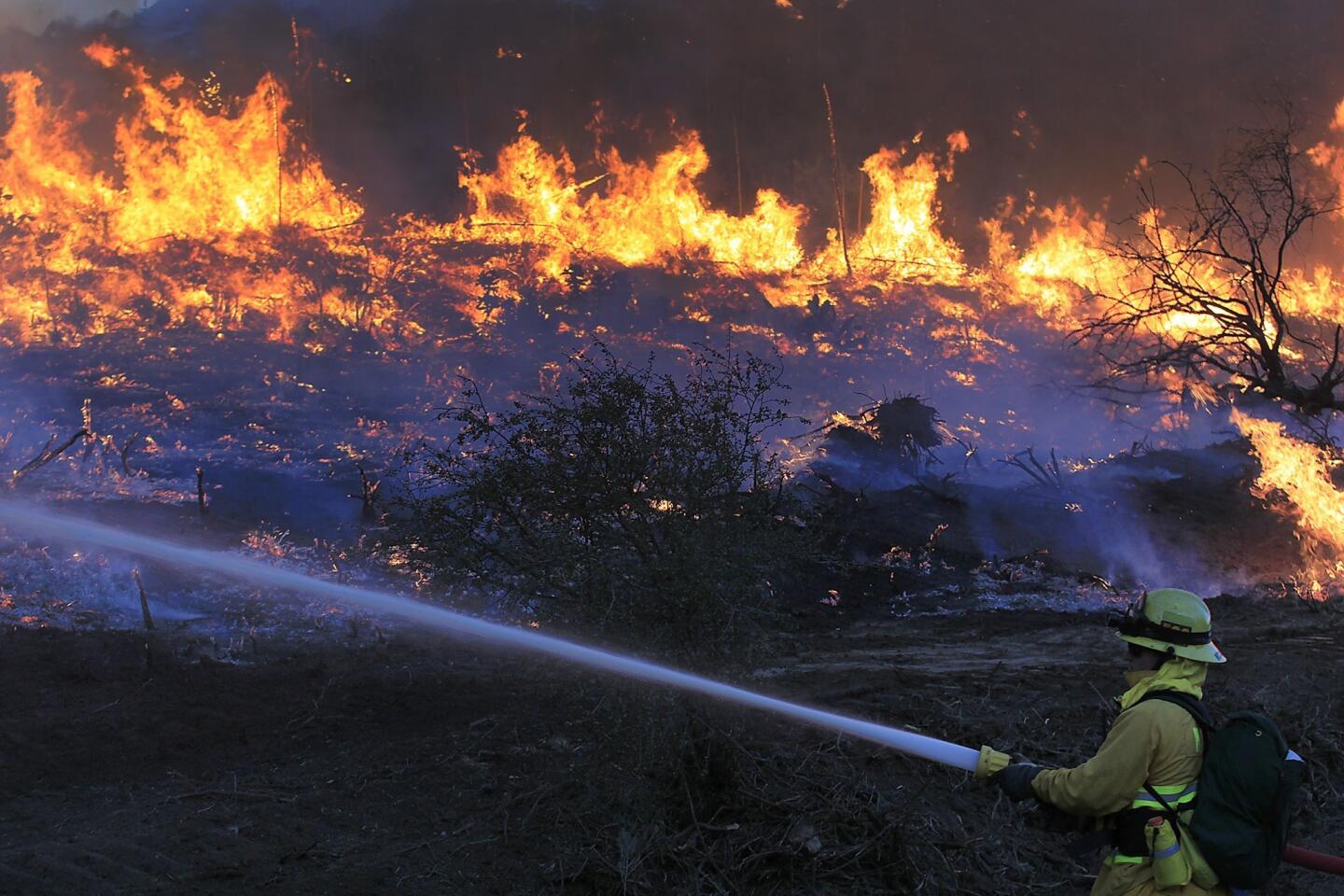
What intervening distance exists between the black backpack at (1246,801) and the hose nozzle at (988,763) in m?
0.63

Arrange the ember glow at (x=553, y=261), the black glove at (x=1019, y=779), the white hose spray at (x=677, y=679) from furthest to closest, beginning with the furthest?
the ember glow at (x=553, y=261) < the white hose spray at (x=677, y=679) < the black glove at (x=1019, y=779)

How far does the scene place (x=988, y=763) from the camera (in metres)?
3.58

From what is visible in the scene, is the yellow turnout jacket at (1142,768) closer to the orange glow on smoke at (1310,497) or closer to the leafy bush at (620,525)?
the leafy bush at (620,525)

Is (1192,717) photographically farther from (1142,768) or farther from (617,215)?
(617,215)

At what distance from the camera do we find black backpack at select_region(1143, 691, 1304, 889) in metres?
3.12

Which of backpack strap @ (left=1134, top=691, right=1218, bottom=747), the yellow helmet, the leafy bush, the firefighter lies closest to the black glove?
the firefighter

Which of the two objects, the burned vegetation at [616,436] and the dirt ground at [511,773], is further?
the burned vegetation at [616,436]

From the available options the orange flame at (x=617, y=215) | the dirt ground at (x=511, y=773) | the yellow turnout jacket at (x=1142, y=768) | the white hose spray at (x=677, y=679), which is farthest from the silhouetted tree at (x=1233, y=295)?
the orange flame at (x=617, y=215)

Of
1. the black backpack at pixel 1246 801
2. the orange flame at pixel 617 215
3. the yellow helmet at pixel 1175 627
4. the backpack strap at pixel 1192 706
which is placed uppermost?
the orange flame at pixel 617 215

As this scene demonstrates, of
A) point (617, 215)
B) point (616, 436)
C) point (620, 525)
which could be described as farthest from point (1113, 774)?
point (617, 215)

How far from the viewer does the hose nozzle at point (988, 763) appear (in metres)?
3.57

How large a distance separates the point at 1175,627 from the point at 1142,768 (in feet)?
1.60

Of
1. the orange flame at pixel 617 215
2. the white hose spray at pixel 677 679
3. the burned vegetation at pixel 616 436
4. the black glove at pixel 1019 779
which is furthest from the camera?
the orange flame at pixel 617 215

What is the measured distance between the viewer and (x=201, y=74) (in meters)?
25.5
